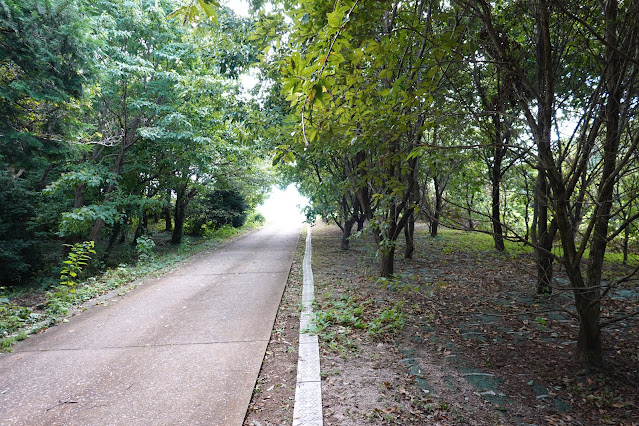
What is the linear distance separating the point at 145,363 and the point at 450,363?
10.3 ft

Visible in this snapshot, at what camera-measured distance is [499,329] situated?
4.20 metres

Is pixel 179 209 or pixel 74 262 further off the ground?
pixel 179 209

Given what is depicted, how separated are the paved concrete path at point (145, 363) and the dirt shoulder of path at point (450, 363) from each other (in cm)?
31

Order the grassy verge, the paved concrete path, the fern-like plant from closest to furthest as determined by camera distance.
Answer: the paved concrete path < the grassy verge < the fern-like plant

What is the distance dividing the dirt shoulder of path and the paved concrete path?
12.3 inches

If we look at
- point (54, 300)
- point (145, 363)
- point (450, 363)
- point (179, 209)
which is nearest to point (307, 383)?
point (450, 363)

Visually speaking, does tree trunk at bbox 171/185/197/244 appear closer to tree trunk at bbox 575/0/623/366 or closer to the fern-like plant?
the fern-like plant

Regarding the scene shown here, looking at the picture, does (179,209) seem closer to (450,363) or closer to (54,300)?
(54,300)

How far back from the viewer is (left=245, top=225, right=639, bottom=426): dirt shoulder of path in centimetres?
258

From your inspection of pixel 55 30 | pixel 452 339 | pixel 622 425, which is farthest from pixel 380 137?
pixel 55 30

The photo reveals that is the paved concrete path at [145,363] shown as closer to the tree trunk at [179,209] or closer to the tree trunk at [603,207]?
the tree trunk at [603,207]

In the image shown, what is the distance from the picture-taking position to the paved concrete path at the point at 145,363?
105 inches

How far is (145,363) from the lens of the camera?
3.46m

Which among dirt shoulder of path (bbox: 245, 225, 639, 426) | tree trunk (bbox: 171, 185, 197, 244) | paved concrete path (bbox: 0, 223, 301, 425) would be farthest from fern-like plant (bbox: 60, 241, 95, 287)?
tree trunk (bbox: 171, 185, 197, 244)
